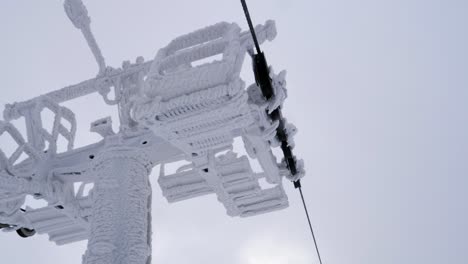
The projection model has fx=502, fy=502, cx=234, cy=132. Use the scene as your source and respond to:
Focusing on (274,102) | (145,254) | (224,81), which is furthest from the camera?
(274,102)

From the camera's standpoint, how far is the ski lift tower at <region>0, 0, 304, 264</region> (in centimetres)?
539

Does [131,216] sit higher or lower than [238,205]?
lower

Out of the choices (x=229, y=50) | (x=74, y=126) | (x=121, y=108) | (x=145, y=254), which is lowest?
(x=145, y=254)

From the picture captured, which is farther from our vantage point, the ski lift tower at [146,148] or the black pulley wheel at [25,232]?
the black pulley wheel at [25,232]

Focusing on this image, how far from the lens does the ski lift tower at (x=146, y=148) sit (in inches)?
212

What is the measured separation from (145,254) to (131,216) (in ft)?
1.54

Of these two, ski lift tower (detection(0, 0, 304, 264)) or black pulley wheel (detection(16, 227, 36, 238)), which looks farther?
black pulley wheel (detection(16, 227, 36, 238))

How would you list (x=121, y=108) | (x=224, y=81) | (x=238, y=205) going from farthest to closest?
(x=238, y=205)
(x=121, y=108)
(x=224, y=81)

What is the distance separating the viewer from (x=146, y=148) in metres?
6.60

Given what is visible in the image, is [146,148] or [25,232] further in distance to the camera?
[25,232]

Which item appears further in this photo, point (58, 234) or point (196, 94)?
point (58, 234)

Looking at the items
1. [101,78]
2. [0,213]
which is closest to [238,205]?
[101,78]

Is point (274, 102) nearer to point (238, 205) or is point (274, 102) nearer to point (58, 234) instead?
point (238, 205)

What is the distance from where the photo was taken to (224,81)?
17.4 ft
